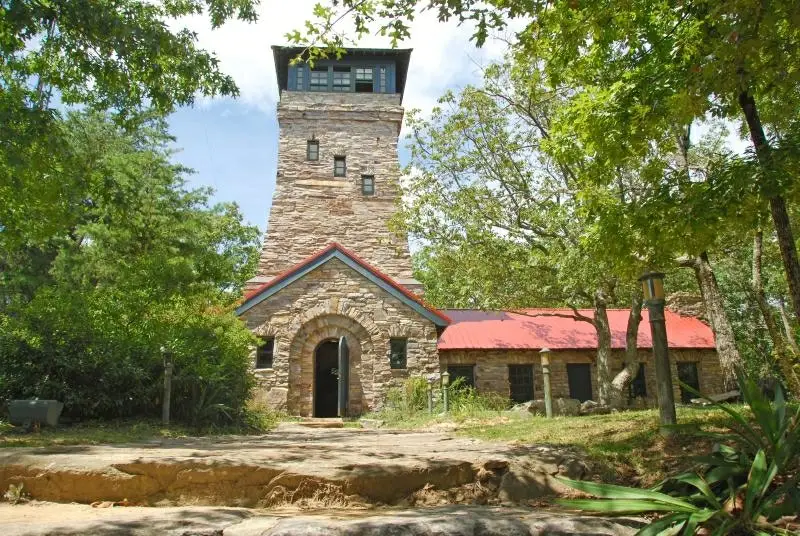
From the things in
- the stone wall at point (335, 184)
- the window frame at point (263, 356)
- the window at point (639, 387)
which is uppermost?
the stone wall at point (335, 184)

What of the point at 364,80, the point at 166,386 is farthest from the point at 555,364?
the point at 364,80

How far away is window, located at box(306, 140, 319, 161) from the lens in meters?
24.3

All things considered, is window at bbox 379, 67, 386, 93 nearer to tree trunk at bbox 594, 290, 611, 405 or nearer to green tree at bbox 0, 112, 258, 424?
tree trunk at bbox 594, 290, 611, 405

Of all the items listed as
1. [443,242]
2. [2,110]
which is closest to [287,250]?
[443,242]

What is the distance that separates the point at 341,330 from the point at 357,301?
1085 millimetres

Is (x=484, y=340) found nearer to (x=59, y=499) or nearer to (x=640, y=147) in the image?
(x=640, y=147)

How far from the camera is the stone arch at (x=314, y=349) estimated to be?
1745cm

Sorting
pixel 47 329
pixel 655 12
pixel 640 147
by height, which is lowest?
pixel 47 329

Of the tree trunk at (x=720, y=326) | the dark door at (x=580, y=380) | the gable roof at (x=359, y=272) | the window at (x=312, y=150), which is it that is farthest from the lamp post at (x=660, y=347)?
the window at (x=312, y=150)

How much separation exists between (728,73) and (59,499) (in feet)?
23.6

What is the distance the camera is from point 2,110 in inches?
289

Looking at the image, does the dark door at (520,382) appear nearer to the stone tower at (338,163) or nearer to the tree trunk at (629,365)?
the tree trunk at (629,365)

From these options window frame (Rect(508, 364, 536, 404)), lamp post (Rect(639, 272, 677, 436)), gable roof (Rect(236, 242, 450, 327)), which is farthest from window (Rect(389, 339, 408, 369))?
lamp post (Rect(639, 272, 677, 436))

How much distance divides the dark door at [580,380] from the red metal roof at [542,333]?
31.3 inches
